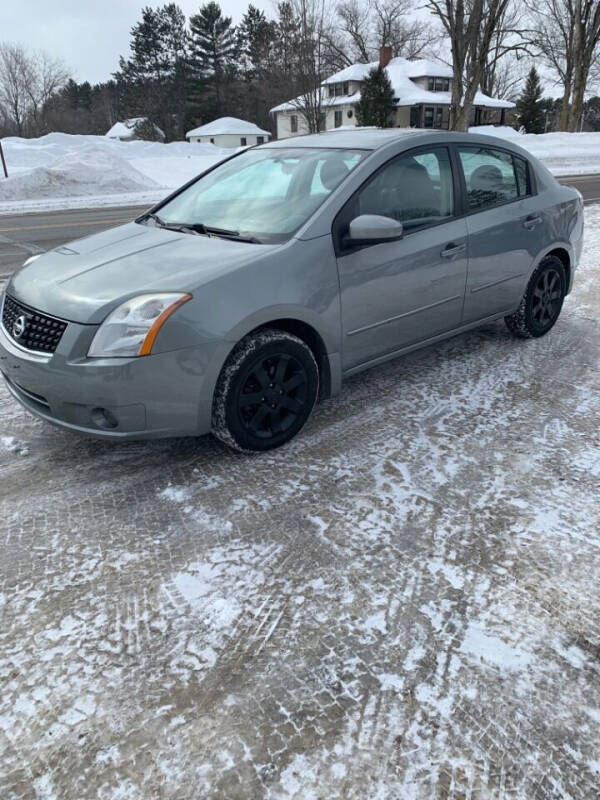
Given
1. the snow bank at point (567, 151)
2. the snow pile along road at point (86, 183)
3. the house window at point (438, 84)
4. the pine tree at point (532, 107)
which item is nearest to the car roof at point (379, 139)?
the snow pile along road at point (86, 183)

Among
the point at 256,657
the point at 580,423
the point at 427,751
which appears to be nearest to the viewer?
the point at 427,751

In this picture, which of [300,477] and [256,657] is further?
[300,477]

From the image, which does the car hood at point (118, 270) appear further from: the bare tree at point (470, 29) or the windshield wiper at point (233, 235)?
the bare tree at point (470, 29)

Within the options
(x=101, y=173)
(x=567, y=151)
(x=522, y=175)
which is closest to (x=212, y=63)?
(x=567, y=151)

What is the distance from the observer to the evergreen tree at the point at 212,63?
6494cm

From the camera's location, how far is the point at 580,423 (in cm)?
373

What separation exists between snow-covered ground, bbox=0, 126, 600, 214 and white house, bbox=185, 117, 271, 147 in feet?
82.8

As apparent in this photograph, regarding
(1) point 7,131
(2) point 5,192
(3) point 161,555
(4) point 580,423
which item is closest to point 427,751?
(3) point 161,555

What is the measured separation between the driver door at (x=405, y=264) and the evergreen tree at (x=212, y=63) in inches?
2695

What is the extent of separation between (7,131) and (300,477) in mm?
69045

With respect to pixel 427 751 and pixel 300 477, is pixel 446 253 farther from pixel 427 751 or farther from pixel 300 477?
pixel 427 751

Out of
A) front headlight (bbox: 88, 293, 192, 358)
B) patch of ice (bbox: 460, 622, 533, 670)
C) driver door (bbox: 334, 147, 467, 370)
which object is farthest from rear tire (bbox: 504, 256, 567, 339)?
patch of ice (bbox: 460, 622, 533, 670)

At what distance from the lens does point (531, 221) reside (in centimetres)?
466

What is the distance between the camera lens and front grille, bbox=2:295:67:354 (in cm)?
298
